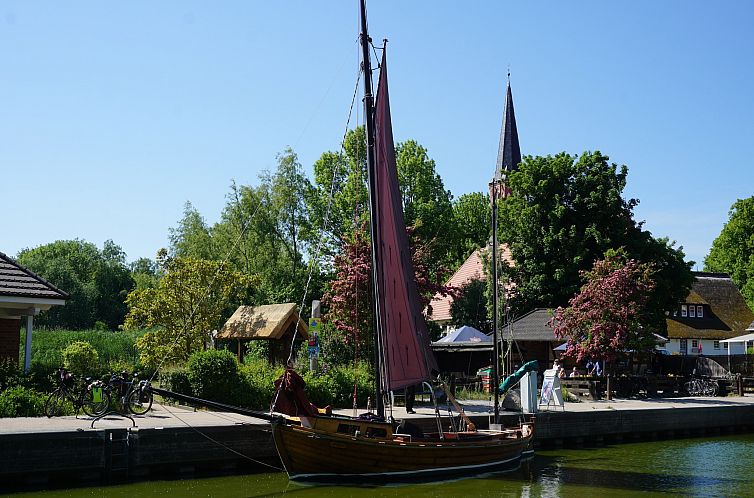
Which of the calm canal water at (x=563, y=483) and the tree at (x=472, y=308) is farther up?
the tree at (x=472, y=308)

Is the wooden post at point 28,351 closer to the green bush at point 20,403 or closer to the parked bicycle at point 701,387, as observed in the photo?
the green bush at point 20,403

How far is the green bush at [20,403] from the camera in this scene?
64.9 feet

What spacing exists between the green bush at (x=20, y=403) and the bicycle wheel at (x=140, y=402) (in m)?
2.10

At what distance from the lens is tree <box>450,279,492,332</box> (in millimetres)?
46812

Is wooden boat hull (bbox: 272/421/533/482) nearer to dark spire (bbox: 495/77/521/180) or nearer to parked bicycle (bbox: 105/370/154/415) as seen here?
parked bicycle (bbox: 105/370/154/415)

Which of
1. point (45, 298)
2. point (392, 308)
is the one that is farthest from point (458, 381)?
point (45, 298)

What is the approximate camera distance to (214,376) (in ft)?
74.2

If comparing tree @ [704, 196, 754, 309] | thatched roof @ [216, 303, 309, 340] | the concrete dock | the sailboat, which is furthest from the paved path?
tree @ [704, 196, 754, 309]

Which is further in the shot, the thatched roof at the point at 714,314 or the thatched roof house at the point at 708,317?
the thatched roof at the point at 714,314

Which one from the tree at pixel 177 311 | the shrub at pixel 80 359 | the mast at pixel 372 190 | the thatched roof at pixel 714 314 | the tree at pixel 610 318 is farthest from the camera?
the thatched roof at pixel 714 314

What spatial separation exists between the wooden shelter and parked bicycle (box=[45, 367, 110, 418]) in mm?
13077

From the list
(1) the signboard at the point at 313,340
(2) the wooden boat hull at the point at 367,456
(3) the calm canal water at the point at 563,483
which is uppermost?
(1) the signboard at the point at 313,340

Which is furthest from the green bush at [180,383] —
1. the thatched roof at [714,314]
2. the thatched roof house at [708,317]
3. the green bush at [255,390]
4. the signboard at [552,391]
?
the thatched roof at [714,314]

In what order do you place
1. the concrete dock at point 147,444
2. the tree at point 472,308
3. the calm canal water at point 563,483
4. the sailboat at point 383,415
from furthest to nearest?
Answer: the tree at point 472,308 → the sailboat at point 383,415 → the calm canal water at point 563,483 → the concrete dock at point 147,444
